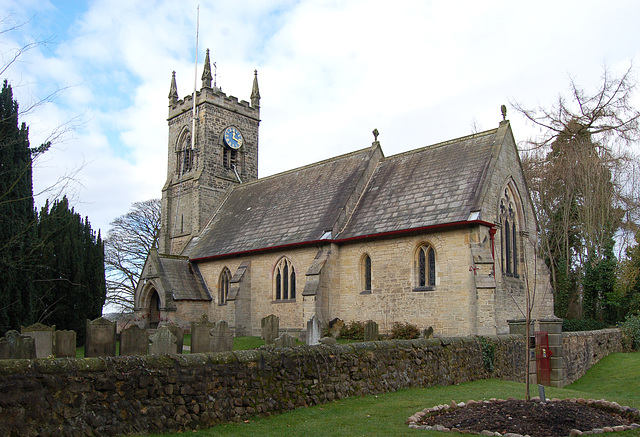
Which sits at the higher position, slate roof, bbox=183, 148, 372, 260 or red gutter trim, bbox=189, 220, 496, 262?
slate roof, bbox=183, 148, 372, 260

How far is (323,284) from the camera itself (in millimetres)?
23234

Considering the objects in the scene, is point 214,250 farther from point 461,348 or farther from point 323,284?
point 461,348

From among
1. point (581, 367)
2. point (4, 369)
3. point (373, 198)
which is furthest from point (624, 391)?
point (4, 369)

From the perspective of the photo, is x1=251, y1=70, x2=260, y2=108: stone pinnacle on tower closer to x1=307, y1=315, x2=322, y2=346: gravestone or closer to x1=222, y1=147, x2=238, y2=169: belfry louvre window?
x1=222, y1=147, x2=238, y2=169: belfry louvre window

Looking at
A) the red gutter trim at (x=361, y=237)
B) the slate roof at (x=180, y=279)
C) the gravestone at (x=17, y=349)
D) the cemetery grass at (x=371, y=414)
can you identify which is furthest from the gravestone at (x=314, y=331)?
the slate roof at (x=180, y=279)

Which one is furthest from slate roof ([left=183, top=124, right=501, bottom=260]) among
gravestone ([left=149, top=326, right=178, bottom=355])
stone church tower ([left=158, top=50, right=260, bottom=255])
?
gravestone ([left=149, top=326, right=178, bottom=355])

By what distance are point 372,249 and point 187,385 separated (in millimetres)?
15232

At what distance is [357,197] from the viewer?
25.9m

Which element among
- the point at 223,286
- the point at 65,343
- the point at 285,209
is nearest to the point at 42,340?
the point at 65,343

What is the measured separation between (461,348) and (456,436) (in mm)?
6334

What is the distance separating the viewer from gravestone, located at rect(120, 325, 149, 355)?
888 centimetres

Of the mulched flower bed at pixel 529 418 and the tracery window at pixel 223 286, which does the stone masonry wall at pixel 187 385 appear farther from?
the tracery window at pixel 223 286

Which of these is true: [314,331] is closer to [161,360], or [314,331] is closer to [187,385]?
[187,385]

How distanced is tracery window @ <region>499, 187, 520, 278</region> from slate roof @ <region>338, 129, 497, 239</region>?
1994 millimetres
